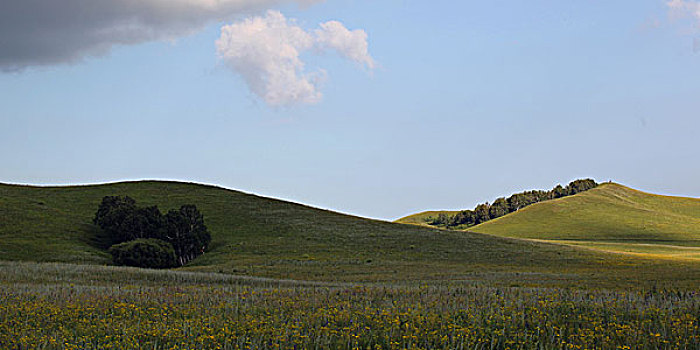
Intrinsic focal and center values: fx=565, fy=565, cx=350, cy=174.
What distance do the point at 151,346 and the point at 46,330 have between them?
9.72ft

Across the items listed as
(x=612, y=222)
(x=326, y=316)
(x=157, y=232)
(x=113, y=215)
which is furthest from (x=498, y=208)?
(x=326, y=316)

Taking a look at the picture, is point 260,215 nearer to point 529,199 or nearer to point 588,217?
point 588,217

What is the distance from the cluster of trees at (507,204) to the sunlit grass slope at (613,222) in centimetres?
1660

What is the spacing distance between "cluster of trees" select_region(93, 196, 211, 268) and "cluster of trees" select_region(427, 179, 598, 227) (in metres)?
123

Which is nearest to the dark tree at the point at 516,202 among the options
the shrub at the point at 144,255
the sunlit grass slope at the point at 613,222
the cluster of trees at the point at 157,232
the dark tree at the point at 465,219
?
the dark tree at the point at 465,219

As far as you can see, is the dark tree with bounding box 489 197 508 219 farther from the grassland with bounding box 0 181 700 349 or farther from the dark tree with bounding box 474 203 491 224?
the grassland with bounding box 0 181 700 349

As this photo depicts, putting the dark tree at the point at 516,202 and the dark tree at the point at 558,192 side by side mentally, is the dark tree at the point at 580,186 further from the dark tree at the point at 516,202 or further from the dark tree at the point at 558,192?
the dark tree at the point at 516,202

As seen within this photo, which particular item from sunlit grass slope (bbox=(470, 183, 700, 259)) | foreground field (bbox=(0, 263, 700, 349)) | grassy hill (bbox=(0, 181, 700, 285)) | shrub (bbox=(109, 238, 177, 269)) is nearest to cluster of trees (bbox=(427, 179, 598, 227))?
sunlit grass slope (bbox=(470, 183, 700, 259))

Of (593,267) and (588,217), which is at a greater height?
(588,217)

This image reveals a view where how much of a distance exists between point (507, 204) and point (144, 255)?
478ft

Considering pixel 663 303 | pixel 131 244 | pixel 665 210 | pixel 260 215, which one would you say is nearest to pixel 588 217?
pixel 665 210

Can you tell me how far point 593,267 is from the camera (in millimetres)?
47281

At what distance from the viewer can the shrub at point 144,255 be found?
4881cm

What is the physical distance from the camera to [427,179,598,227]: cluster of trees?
172125 mm
